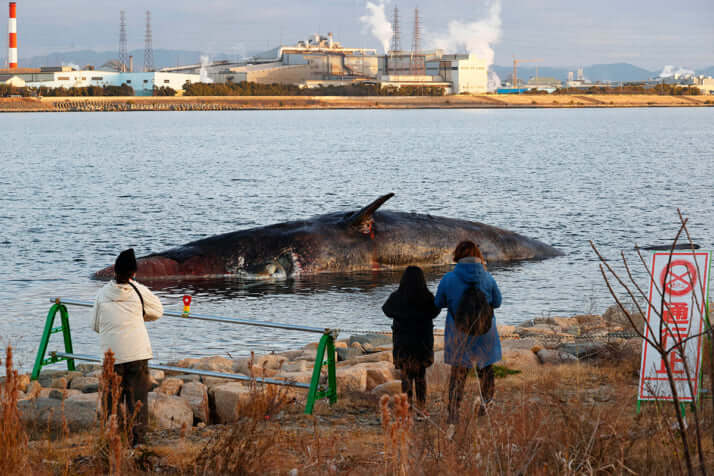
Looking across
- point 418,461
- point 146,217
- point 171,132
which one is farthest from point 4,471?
point 171,132

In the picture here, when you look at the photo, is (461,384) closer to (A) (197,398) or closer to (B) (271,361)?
(A) (197,398)

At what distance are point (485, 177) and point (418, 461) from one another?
5381 centimetres

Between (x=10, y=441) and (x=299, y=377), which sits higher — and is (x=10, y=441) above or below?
above

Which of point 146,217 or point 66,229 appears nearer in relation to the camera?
point 66,229

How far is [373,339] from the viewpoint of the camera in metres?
15.1

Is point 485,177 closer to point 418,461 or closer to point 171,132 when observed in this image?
point 418,461

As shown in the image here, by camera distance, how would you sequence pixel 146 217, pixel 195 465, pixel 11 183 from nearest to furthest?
pixel 195 465 < pixel 146 217 < pixel 11 183

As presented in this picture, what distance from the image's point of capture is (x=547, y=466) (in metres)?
6.65

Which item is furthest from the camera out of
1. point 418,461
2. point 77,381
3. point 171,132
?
point 171,132

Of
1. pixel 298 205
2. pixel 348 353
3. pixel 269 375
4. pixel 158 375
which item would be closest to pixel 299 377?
pixel 269 375

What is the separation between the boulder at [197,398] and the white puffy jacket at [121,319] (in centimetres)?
101

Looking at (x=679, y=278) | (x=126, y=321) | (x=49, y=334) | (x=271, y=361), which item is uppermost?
(x=679, y=278)

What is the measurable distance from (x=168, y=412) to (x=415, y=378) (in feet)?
9.29

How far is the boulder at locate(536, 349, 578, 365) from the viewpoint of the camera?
1198cm
